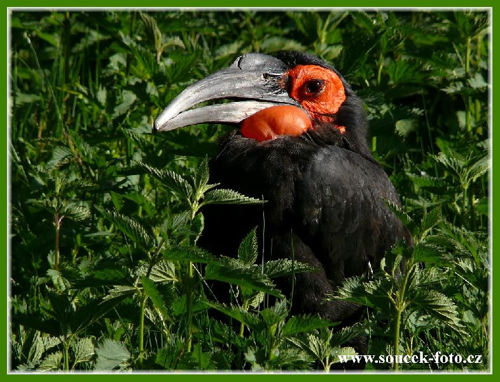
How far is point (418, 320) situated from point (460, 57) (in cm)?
298

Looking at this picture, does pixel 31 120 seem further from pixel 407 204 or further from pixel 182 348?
pixel 182 348

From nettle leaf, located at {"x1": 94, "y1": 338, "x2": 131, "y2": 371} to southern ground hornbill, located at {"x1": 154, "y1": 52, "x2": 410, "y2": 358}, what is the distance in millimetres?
1353

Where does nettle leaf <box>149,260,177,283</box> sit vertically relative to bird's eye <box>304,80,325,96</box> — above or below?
below

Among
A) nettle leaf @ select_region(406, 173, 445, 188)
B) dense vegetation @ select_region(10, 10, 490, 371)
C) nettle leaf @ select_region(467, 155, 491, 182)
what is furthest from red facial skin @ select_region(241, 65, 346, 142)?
nettle leaf @ select_region(467, 155, 491, 182)

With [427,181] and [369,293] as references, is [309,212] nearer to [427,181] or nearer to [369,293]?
[369,293]

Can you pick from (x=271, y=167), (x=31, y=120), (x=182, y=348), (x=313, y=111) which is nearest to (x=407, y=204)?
(x=313, y=111)

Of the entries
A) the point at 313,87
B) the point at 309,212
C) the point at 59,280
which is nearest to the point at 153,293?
the point at 309,212

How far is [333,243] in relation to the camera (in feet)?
17.2

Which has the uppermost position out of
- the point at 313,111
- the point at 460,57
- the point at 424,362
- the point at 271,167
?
the point at 460,57

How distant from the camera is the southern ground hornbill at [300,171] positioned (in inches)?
203

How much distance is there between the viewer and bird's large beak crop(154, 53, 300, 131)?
5348mm

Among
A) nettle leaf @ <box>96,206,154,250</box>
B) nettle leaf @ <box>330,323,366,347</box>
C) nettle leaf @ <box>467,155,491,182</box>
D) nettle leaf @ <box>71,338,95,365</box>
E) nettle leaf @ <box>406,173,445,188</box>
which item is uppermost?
nettle leaf @ <box>467,155,491,182</box>

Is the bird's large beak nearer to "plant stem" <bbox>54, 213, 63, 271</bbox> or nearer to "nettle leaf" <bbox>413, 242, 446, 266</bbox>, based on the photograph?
"plant stem" <bbox>54, 213, 63, 271</bbox>

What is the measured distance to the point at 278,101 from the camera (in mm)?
5676
